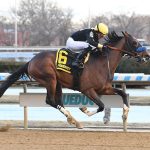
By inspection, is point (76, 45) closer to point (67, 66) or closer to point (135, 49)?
point (67, 66)

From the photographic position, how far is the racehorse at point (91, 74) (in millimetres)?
10633

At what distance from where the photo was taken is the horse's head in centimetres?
1091

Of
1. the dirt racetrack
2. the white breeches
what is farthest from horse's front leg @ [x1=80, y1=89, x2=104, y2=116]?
the white breeches

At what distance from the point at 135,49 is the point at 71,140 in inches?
104

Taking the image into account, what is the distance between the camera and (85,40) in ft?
36.0

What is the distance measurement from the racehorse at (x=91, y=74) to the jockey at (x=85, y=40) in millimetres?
192

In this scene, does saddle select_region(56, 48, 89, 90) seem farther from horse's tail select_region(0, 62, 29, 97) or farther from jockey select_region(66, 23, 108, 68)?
horse's tail select_region(0, 62, 29, 97)

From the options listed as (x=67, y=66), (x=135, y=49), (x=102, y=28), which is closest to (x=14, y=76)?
(x=67, y=66)

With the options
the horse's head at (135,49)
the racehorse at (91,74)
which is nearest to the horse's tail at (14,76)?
the racehorse at (91,74)

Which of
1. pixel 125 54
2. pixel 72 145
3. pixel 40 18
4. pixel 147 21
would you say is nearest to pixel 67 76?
pixel 125 54

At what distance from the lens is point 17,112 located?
15.4m

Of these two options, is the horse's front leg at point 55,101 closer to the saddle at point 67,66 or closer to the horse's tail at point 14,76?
the saddle at point 67,66

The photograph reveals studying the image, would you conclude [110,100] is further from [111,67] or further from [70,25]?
[70,25]

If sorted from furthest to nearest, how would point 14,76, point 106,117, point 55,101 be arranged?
1. point 106,117
2. point 14,76
3. point 55,101
